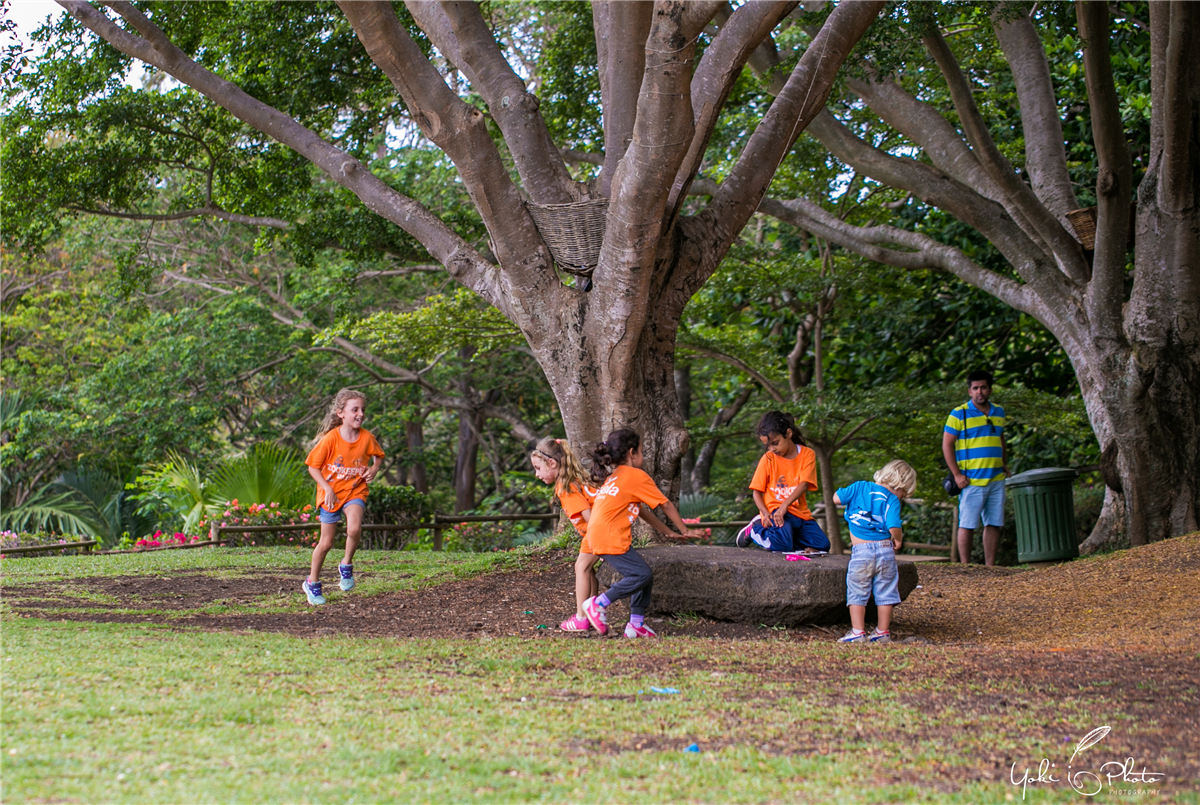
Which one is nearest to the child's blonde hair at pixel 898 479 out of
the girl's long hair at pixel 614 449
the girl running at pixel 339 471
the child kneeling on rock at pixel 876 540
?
the child kneeling on rock at pixel 876 540

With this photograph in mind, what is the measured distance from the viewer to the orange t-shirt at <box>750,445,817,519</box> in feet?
21.7

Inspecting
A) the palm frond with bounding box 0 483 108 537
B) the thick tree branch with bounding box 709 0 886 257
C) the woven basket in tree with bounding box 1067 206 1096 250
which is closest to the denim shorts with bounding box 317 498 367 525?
the thick tree branch with bounding box 709 0 886 257

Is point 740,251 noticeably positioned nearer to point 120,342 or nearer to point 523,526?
point 523,526

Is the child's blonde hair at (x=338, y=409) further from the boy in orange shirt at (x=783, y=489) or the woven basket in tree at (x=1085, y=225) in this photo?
the woven basket in tree at (x=1085, y=225)

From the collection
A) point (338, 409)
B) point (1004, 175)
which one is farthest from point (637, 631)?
point (1004, 175)

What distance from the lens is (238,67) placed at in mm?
10367

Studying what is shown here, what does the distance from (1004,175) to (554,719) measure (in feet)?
27.0

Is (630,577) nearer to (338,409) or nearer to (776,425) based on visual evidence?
(776,425)

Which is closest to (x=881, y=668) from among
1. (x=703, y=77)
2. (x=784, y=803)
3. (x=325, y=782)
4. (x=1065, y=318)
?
(x=784, y=803)

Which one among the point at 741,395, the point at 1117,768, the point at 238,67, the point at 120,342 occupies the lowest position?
the point at 1117,768

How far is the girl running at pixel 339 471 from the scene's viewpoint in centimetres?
689

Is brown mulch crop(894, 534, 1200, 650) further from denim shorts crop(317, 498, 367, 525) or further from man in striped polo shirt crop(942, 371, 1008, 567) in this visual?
denim shorts crop(317, 498, 367, 525)

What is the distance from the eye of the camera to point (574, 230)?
7.64 meters

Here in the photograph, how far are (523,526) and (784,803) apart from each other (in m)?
14.1
